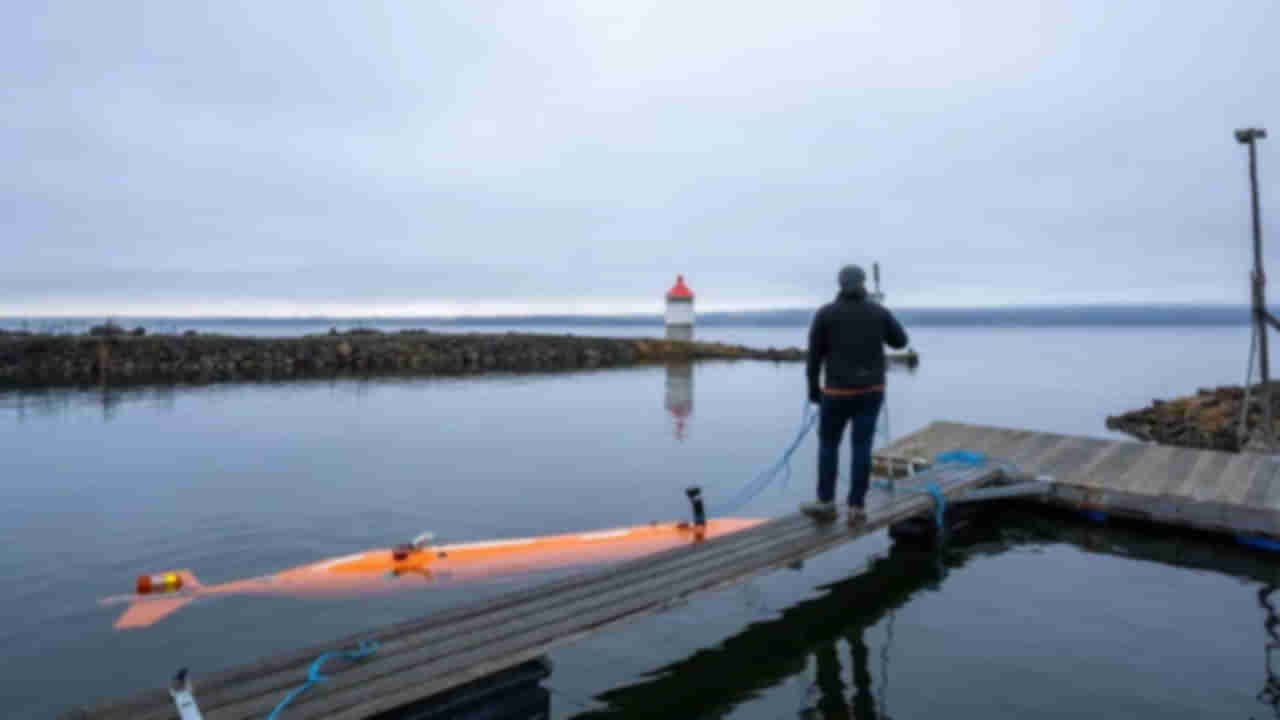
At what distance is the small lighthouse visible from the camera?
60.9m

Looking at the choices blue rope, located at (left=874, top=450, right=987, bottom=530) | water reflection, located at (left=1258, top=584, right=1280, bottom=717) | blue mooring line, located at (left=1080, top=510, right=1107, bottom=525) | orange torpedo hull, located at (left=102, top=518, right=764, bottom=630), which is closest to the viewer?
water reflection, located at (left=1258, top=584, right=1280, bottom=717)

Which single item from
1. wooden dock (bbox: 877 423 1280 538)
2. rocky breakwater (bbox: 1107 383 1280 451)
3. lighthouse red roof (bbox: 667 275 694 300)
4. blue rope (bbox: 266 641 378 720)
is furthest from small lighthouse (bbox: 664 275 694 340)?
blue rope (bbox: 266 641 378 720)

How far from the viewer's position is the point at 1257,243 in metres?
14.7

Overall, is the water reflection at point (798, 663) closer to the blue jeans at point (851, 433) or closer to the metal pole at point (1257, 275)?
the blue jeans at point (851, 433)

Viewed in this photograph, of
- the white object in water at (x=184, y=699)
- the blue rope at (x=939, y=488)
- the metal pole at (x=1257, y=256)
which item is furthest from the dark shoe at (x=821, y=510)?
the metal pole at (x=1257, y=256)

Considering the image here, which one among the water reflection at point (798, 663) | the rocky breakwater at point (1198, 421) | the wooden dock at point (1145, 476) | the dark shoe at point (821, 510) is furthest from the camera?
the rocky breakwater at point (1198, 421)

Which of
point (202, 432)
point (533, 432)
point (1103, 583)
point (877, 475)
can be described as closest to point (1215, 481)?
point (1103, 583)

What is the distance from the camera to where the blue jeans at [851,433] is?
8.05m

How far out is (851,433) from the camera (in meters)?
7.93

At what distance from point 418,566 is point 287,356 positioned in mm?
43969

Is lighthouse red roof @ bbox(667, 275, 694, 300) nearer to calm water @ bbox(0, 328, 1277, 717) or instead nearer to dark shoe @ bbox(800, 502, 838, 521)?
calm water @ bbox(0, 328, 1277, 717)

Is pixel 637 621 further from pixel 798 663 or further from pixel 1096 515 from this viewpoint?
pixel 1096 515

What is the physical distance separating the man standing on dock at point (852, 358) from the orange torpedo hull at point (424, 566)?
1973 millimetres

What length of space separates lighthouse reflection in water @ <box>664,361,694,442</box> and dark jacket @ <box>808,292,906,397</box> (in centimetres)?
1493
